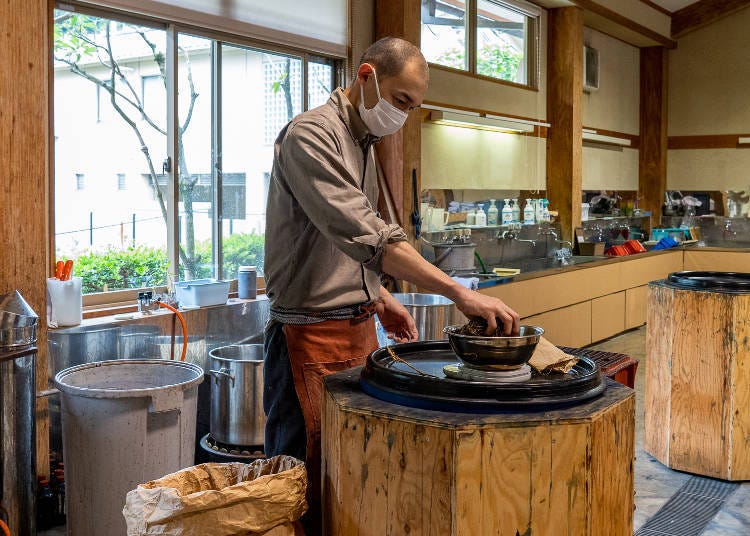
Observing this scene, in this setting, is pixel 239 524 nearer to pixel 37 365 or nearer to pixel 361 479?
pixel 361 479

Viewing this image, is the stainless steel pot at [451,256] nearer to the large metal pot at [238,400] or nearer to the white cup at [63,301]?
the large metal pot at [238,400]

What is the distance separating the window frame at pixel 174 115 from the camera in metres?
3.69

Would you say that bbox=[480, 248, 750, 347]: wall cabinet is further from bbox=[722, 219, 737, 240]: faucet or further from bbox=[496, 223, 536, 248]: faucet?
bbox=[722, 219, 737, 240]: faucet

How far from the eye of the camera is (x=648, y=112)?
387 inches

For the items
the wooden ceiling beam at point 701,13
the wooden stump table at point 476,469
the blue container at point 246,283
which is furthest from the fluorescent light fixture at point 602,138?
the wooden stump table at point 476,469

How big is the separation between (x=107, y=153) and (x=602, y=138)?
20.2 ft

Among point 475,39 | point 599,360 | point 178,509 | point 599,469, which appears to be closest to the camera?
point 599,469

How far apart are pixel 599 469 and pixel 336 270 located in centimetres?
90

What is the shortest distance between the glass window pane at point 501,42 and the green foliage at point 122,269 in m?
3.52

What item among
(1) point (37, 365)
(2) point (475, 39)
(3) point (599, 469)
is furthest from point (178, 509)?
(2) point (475, 39)

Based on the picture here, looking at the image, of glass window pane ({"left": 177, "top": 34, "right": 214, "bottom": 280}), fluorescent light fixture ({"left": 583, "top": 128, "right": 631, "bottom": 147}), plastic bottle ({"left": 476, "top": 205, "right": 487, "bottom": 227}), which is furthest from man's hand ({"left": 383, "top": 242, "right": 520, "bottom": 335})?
fluorescent light fixture ({"left": 583, "top": 128, "right": 631, "bottom": 147})

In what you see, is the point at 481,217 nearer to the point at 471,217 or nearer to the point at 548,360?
the point at 471,217

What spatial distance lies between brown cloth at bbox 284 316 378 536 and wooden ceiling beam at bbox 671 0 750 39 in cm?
842

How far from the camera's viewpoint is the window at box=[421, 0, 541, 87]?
605 centimetres
